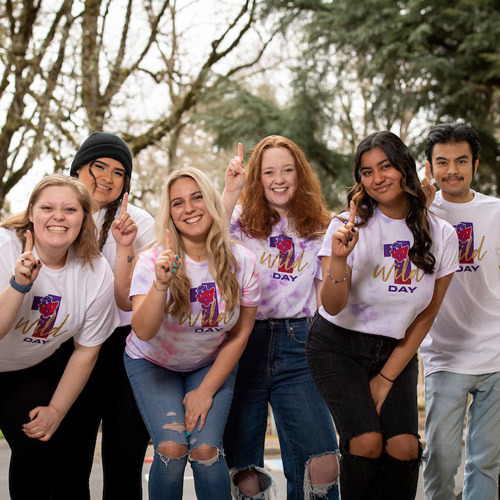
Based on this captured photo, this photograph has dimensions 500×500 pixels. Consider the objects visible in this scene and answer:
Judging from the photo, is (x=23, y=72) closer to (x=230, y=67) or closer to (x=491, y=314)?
(x=230, y=67)

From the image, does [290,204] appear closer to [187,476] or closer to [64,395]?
[64,395]

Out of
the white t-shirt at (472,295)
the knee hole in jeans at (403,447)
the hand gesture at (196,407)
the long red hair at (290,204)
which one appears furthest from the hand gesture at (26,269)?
the white t-shirt at (472,295)

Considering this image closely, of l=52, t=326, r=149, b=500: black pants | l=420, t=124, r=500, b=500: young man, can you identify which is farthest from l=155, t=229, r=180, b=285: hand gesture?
l=420, t=124, r=500, b=500: young man

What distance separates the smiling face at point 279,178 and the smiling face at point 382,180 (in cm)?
38

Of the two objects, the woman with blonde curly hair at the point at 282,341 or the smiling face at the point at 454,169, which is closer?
the woman with blonde curly hair at the point at 282,341

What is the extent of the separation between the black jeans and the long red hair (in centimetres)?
48

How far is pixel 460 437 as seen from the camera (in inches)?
102

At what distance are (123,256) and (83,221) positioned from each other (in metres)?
0.22

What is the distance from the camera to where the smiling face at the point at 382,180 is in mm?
2348

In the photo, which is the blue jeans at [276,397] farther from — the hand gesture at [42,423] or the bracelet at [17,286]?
the bracelet at [17,286]

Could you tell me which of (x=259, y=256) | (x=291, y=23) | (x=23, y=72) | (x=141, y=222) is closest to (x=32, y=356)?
(x=141, y=222)

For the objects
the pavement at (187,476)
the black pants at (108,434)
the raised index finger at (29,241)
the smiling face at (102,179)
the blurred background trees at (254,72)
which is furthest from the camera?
the blurred background trees at (254,72)

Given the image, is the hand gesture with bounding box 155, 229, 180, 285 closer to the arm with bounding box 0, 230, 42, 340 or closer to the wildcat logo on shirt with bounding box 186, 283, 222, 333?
the wildcat logo on shirt with bounding box 186, 283, 222, 333

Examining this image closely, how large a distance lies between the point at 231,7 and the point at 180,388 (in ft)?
25.5
